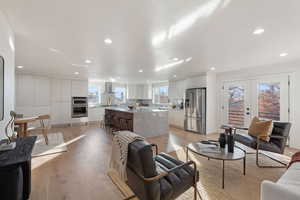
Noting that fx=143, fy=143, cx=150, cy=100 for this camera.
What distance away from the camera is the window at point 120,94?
30.1 ft

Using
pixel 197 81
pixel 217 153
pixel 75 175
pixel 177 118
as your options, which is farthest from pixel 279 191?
pixel 177 118

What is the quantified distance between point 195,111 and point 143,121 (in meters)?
2.20

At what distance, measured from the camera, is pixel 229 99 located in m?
5.29

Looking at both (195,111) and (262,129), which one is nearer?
(262,129)

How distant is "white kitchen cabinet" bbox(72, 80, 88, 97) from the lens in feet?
23.3

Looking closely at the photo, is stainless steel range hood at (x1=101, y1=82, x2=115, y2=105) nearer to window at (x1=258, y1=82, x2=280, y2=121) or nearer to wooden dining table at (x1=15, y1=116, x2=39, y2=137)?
wooden dining table at (x1=15, y1=116, x2=39, y2=137)

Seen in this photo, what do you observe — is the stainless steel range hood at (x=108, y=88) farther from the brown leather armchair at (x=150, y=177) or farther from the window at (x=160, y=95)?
the brown leather armchair at (x=150, y=177)

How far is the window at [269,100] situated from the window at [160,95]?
4.51 m

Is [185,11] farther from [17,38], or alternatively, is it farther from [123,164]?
[17,38]

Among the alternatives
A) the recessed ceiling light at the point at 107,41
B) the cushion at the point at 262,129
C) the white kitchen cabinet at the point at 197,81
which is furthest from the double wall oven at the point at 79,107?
the cushion at the point at 262,129

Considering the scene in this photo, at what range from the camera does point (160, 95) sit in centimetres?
876

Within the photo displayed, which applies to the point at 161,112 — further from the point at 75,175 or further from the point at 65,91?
the point at 65,91

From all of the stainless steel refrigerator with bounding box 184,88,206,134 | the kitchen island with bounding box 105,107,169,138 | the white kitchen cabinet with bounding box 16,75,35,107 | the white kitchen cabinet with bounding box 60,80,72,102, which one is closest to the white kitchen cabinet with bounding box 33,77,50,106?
the white kitchen cabinet with bounding box 16,75,35,107

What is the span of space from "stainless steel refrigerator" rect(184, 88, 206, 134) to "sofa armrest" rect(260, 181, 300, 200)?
183 inches
